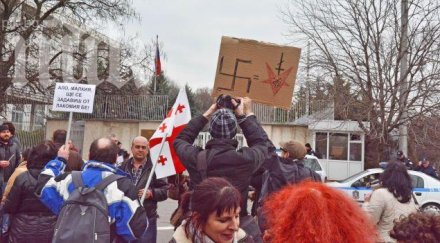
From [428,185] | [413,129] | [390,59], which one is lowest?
[428,185]

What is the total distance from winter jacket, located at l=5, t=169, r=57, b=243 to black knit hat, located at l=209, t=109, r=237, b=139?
1906 millimetres

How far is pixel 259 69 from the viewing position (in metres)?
5.05

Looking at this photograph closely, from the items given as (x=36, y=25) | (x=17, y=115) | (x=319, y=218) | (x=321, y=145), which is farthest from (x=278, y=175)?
(x=17, y=115)

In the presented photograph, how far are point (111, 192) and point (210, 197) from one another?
1.32m

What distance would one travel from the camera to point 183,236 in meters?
2.74

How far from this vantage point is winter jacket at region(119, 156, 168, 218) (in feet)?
18.1

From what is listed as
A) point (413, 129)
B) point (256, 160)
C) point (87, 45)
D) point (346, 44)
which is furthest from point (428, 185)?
point (87, 45)

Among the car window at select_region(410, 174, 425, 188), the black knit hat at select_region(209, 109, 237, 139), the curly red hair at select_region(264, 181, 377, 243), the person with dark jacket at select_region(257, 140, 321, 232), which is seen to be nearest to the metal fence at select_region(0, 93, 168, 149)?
the car window at select_region(410, 174, 425, 188)

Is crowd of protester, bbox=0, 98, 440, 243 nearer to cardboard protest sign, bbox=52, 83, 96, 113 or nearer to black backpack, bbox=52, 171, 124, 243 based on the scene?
black backpack, bbox=52, 171, 124, 243

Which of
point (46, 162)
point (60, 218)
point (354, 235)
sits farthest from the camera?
point (46, 162)

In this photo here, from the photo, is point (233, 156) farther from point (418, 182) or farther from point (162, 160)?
point (418, 182)

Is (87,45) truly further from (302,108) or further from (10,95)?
(302,108)

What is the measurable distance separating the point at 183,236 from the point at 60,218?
137cm

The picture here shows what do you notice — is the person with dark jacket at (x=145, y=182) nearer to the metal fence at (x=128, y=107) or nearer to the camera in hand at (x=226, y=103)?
the camera in hand at (x=226, y=103)
